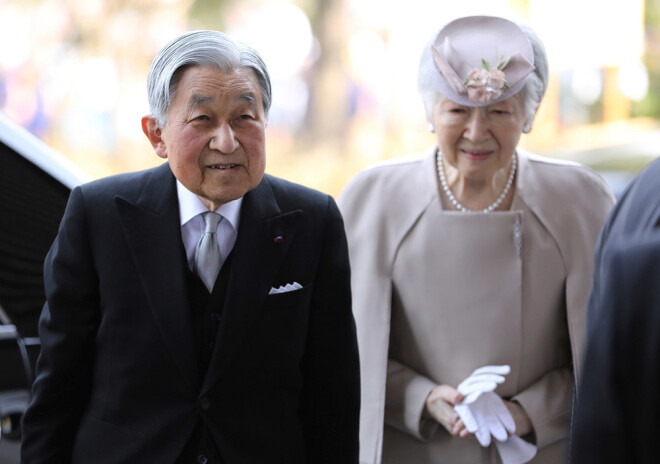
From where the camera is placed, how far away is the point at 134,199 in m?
2.12

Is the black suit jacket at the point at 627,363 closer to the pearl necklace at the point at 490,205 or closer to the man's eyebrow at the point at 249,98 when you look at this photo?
the man's eyebrow at the point at 249,98

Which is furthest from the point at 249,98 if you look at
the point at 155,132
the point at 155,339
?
the point at 155,339

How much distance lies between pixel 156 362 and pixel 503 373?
3.26ft

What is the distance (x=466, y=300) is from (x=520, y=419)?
0.36m

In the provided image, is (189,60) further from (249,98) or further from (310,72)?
(310,72)

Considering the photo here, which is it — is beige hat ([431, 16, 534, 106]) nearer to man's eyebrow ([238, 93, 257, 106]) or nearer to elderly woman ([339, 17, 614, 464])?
elderly woman ([339, 17, 614, 464])

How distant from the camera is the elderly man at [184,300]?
2.03 m

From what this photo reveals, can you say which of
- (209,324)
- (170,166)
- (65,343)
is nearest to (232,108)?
(170,166)

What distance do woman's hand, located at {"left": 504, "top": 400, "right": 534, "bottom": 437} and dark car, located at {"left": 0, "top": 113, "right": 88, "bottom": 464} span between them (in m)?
1.31

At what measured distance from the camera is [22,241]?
2.55 metres

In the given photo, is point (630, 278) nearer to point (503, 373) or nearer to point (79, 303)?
point (79, 303)

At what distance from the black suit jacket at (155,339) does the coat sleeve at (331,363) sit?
1 cm

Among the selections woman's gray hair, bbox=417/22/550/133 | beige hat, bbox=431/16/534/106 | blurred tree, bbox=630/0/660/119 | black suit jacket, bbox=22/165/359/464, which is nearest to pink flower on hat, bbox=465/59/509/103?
beige hat, bbox=431/16/534/106

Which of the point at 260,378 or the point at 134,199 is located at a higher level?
the point at 134,199
